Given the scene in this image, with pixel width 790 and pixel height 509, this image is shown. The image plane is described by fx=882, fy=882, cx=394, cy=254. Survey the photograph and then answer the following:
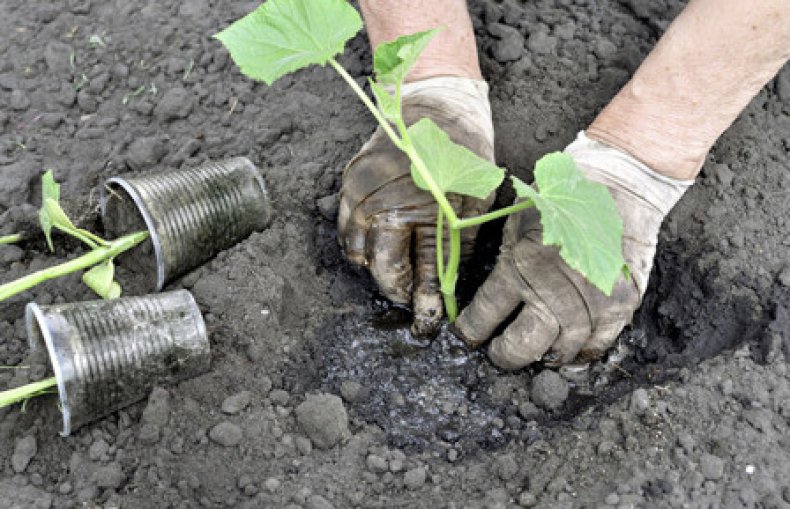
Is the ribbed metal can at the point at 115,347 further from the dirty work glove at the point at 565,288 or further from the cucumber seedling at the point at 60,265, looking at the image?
the dirty work glove at the point at 565,288

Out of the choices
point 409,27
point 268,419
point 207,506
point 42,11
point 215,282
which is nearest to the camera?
point 207,506

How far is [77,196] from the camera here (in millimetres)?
2186

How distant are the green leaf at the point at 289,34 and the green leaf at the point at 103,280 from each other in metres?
0.58

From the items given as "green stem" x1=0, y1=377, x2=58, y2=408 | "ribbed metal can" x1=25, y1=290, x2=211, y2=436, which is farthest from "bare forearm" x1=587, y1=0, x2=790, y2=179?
"green stem" x1=0, y1=377, x2=58, y2=408

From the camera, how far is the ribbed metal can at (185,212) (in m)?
1.92

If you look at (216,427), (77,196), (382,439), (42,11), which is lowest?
(382,439)

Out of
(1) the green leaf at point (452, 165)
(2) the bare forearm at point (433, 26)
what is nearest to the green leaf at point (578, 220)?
(1) the green leaf at point (452, 165)

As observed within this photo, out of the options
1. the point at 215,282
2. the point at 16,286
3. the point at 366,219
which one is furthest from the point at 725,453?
the point at 16,286

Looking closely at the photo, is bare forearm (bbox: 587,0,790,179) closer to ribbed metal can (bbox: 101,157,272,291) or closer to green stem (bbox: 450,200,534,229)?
green stem (bbox: 450,200,534,229)

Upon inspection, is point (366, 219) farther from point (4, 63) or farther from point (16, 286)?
point (4, 63)

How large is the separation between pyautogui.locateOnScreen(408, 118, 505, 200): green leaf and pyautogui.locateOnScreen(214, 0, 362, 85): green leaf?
0.22 metres

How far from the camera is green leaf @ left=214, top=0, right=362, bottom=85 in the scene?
1.59m

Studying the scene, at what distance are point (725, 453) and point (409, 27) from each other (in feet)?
3.93

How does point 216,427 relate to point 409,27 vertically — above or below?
below
